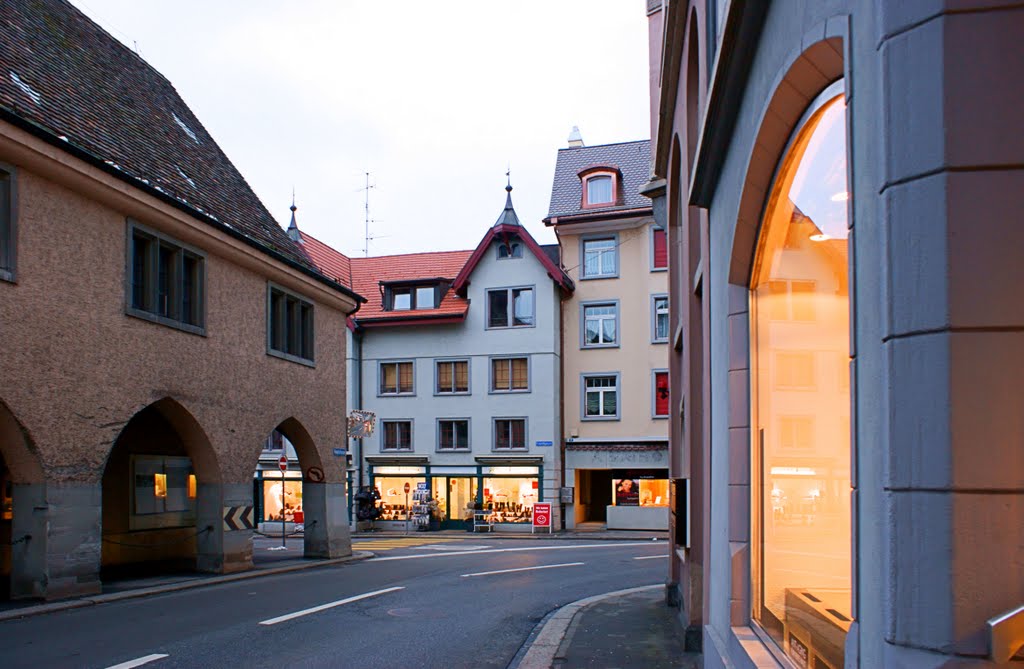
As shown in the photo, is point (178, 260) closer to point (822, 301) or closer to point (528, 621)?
point (528, 621)

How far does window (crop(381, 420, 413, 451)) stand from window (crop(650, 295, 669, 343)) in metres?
10.6

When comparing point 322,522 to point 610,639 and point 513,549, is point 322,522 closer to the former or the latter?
point 513,549

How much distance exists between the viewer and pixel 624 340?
1480 inches

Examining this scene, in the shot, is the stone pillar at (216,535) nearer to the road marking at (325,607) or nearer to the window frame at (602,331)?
the road marking at (325,607)

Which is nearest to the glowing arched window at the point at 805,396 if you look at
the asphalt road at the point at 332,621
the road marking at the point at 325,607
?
the asphalt road at the point at 332,621

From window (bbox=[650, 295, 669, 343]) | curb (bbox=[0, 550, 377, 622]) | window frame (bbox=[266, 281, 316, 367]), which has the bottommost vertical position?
curb (bbox=[0, 550, 377, 622])

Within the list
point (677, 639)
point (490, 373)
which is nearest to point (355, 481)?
point (490, 373)

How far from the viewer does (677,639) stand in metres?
11.4

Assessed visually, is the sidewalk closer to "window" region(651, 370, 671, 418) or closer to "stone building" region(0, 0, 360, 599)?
"stone building" region(0, 0, 360, 599)

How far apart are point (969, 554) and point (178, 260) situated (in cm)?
1734

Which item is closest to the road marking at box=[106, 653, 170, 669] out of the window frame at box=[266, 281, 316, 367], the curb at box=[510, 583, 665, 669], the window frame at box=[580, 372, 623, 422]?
the curb at box=[510, 583, 665, 669]

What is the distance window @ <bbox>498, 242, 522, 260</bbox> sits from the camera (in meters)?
38.2

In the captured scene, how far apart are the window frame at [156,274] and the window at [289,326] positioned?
285 centimetres

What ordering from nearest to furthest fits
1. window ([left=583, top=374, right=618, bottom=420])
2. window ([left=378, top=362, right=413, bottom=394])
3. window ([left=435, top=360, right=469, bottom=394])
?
window ([left=583, top=374, right=618, bottom=420]) < window ([left=435, top=360, right=469, bottom=394]) < window ([left=378, top=362, right=413, bottom=394])
